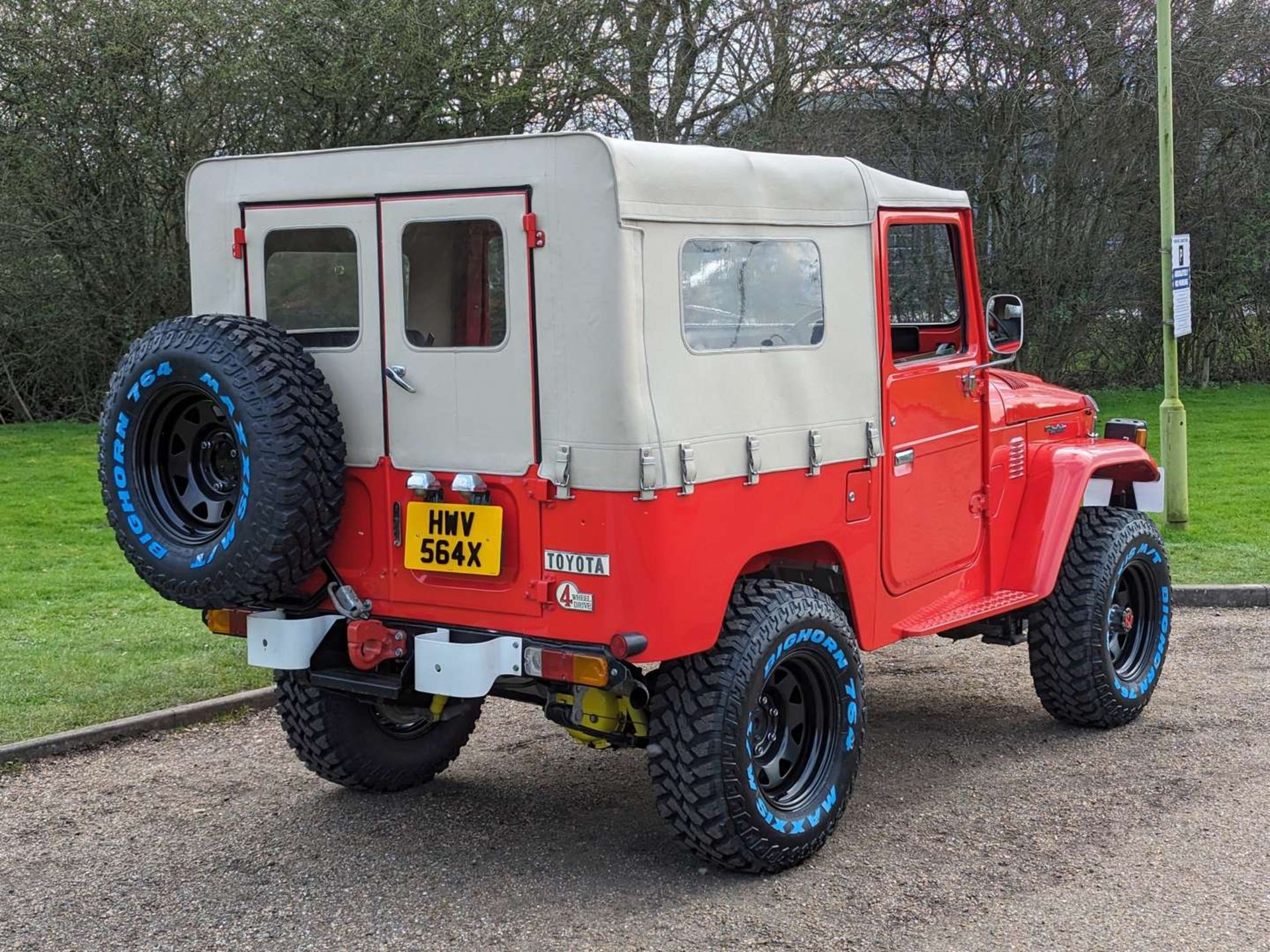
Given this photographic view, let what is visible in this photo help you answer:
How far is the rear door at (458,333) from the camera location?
460cm

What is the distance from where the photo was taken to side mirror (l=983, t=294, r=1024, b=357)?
20.5 feet

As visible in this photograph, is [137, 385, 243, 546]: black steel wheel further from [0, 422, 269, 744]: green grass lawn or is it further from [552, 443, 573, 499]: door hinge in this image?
[0, 422, 269, 744]: green grass lawn

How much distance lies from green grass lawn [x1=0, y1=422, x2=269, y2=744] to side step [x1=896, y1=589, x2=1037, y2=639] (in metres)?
3.27

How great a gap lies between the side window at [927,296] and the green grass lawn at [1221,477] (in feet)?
12.4

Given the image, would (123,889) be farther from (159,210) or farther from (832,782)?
(159,210)

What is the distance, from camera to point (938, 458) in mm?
5797

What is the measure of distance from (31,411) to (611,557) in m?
15.0

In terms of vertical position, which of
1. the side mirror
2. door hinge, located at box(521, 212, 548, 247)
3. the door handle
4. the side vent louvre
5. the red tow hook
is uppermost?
door hinge, located at box(521, 212, 548, 247)

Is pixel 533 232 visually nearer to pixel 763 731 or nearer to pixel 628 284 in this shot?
pixel 628 284

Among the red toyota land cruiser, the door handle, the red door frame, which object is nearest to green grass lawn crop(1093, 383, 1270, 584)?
the red door frame

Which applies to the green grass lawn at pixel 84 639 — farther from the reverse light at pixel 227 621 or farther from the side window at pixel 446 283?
the side window at pixel 446 283

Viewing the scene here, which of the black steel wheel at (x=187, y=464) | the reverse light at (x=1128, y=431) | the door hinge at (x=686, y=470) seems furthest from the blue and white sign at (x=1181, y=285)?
the black steel wheel at (x=187, y=464)

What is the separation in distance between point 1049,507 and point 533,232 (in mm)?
2872

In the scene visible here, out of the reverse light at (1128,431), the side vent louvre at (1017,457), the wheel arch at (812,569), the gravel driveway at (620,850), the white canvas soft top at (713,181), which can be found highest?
the white canvas soft top at (713,181)
